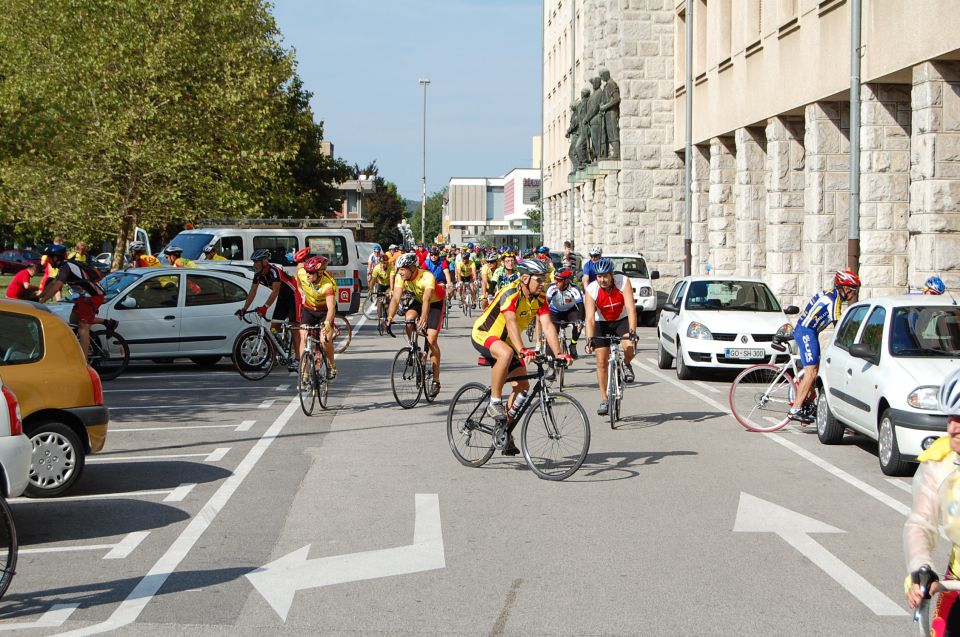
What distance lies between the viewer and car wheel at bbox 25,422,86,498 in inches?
376

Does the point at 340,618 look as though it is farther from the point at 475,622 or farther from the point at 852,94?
the point at 852,94

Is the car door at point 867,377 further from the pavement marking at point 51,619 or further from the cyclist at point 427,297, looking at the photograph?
the pavement marking at point 51,619

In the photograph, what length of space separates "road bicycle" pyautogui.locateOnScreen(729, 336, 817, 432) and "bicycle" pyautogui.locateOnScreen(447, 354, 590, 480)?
377 centimetres

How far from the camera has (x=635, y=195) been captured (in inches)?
1759

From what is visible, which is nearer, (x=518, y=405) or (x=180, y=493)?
(x=180, y=493)

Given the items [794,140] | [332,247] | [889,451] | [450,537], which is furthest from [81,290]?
[794,140]

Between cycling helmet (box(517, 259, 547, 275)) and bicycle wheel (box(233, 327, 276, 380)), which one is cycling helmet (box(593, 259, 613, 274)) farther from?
bicycle wheel (box(233, 327, 276, 380))

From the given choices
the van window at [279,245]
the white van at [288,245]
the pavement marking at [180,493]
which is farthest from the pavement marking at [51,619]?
the van window at [279,245]

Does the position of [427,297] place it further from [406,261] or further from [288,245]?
[288,245]

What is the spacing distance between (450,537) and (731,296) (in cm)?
1258

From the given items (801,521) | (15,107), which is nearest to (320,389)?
(801,521)

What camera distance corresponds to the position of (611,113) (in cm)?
4559

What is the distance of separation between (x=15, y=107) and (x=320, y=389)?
1069 inches

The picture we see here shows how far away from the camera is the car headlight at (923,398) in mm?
10258
